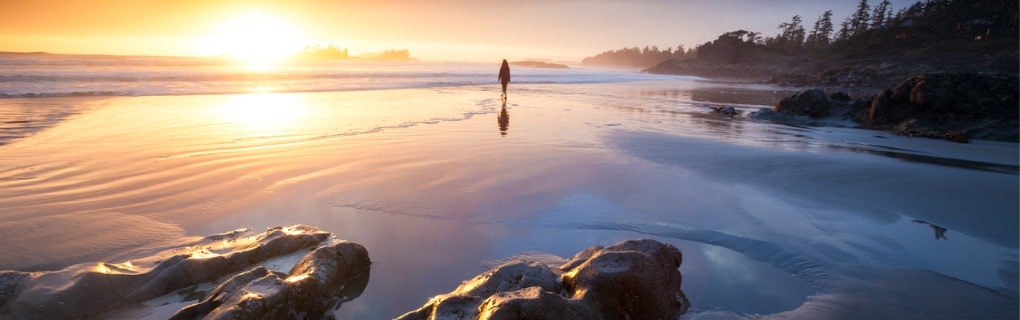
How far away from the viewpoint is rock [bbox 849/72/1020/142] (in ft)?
31.2

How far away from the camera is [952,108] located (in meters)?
10.4

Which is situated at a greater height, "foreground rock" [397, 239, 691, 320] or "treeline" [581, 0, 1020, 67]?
"treeline" [581, 0, 1020, 67]

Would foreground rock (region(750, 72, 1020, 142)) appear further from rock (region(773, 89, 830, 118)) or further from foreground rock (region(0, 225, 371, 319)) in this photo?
foreground rock (region(0, 225, 371, 319))

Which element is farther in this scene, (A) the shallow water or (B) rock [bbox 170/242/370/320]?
(A) the shallow water

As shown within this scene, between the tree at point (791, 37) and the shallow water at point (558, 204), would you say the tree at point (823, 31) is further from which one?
the shallow water at point (558, 204)

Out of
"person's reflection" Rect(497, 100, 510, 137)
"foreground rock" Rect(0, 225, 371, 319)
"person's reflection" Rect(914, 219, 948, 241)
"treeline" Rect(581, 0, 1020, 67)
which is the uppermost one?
"treeline" Rect(581, 0, 1020, 67)

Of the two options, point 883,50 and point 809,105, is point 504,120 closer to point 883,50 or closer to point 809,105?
point 809,105

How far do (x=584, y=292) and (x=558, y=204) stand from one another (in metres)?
2.35

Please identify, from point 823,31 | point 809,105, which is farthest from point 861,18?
point 809,105

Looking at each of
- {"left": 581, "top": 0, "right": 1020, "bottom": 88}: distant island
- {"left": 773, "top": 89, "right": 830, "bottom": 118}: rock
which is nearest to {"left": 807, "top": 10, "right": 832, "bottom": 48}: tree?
{"left": 581, "top": 0, "right": 1020, "bottom": 88}: distant island

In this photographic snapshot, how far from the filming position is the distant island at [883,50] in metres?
33.6

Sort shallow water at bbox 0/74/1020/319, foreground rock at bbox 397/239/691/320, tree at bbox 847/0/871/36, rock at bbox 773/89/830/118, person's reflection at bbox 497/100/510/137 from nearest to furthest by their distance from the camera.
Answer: foreground rock at bbox 397/239/691/320 → shallow water at bbox 0/74/1020/319 → person's reflection at bbox 497/100/510/137 → rock at bbox 773/89/830/118 → tree at bbox 847/0/871/36

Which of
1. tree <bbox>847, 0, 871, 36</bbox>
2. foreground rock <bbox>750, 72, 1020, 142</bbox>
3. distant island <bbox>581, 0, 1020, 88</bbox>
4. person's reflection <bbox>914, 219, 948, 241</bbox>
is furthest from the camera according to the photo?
tree <bbox>847, 0, 871, 36</bbox>

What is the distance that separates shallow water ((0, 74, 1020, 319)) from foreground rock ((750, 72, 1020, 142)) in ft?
5.81
